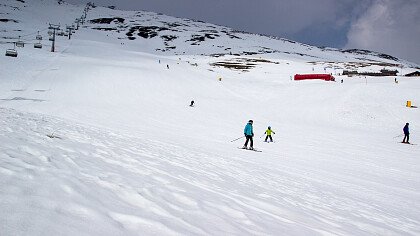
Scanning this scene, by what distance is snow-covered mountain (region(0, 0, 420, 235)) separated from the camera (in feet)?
12.3

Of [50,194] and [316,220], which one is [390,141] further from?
[50,194]

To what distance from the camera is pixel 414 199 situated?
9.50 m

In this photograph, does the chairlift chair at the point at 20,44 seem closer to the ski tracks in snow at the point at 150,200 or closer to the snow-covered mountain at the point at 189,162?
the snow-covered mountain at the point at 189,162

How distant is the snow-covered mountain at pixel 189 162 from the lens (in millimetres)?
3755

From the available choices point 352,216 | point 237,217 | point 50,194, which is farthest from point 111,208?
point 352,216

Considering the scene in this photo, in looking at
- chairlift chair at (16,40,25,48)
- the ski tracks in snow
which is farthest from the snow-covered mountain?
chairlift chair at (16,40,25,48)

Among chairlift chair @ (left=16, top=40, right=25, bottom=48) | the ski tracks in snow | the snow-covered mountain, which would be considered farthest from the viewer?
chairlift chair @ (left=16, top=40, right=25, bottom=48)

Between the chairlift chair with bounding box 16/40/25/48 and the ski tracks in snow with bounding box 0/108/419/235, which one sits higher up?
the chairlift chair with bounding box 16/40/25/48

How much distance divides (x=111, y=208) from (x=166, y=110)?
79.1 ft

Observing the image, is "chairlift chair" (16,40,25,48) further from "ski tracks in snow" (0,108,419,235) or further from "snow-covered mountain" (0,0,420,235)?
"ski tracks in snow" (0,108,419,235)

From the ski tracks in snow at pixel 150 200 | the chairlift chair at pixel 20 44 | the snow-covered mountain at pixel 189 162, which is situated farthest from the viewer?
the chairlift chair at pixel 20 44

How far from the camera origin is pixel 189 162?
30.2 feet

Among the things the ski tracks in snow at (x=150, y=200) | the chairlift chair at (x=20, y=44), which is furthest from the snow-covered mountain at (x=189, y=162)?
the chairlift chair at (x=20, y=44)

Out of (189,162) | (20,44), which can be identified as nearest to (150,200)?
(189,162)
